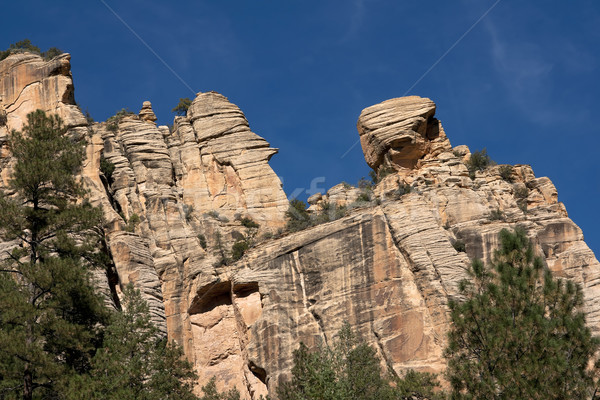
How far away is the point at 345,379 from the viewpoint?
38094mm

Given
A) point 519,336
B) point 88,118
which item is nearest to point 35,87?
point 88,118

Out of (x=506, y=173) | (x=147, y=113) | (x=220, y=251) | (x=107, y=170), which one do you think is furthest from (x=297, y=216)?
(x=147, y=113)

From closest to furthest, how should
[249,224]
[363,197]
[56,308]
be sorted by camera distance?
[56,308] < [363,197] < [249,224]

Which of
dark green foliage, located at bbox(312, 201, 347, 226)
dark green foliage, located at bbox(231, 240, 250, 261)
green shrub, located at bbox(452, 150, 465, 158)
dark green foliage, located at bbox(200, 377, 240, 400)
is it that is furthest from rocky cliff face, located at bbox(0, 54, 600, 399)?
dark green foliage, located at bbox(200, 377, 240, 400)

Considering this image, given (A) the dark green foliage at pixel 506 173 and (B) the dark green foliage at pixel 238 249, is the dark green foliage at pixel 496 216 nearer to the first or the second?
(A) the dark green foliage at pixel 506 173

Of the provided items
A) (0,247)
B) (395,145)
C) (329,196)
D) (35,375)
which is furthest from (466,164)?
(35,375)

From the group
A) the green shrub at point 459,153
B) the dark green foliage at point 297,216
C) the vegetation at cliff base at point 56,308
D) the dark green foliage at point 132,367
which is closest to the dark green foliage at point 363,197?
the dark green foliage at point 297,216

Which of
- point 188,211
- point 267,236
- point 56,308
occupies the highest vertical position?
point 188,211

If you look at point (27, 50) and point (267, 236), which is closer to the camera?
point (267, 236)

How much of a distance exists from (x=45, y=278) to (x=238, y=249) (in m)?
23.1

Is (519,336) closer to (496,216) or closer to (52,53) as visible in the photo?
(496,216)

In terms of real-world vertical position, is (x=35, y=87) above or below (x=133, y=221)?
above

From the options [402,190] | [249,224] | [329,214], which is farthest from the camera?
[249,224]

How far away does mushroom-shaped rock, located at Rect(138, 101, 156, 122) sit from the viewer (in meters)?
68.6
